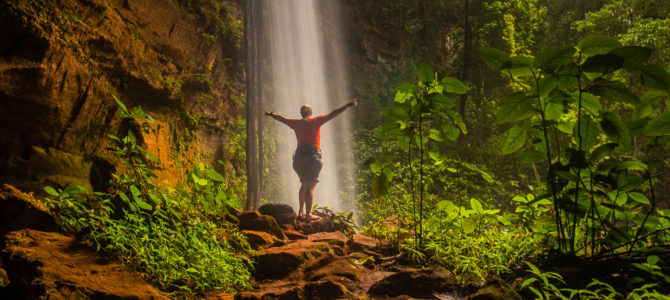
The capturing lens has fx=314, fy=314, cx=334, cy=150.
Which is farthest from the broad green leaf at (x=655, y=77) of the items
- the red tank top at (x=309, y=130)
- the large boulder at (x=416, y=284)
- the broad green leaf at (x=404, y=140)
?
the red tank top at (x=309, y=130)

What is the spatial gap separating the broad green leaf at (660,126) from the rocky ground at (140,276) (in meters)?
1.04

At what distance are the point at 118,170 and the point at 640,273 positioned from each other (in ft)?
16.1

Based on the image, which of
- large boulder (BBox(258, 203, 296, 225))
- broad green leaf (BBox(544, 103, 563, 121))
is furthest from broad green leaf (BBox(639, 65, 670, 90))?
large boulder (BBox(258, 203, 296, 225))

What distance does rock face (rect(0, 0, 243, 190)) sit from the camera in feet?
10.6

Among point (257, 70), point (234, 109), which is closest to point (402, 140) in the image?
point (234, 109)

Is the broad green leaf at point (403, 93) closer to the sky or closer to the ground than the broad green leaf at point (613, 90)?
closer to the sky

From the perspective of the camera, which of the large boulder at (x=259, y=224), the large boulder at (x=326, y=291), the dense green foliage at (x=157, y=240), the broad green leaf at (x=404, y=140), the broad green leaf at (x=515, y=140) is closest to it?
the broad green leaf at (x=515, y=140)

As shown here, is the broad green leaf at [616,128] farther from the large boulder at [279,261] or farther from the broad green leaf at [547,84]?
the large boulder at [279,261]

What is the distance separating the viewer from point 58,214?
2.60 metres

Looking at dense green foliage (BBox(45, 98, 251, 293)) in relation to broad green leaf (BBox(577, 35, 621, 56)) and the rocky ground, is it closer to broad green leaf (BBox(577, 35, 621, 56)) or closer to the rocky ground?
the rocky ground

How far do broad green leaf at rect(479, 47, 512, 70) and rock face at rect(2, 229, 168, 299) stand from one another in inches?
94.8

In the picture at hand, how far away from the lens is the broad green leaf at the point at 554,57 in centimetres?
154

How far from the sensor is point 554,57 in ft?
5.10

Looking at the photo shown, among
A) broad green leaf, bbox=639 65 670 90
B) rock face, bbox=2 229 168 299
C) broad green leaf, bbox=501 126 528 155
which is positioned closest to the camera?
broad green leaf, bbox=639 65 670 90
